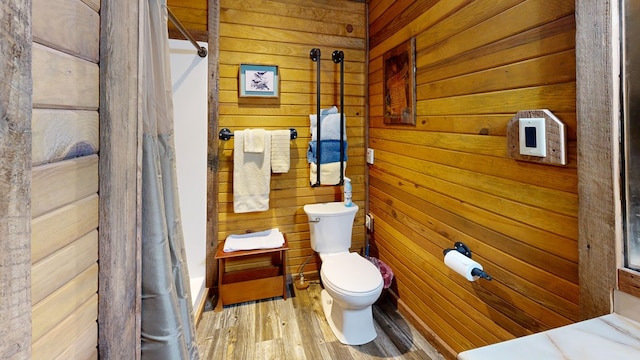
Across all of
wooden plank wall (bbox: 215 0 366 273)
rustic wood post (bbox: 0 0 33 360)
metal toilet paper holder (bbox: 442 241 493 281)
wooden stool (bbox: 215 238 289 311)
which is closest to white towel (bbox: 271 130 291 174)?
wooden plank wall (bbox: 215 0 366 273)

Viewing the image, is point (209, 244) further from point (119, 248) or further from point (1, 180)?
point (1, 180)

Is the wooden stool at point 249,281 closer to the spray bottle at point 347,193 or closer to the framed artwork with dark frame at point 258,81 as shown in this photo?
the spray bottle at point 347,193

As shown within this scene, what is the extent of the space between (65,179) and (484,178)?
4.91 ft

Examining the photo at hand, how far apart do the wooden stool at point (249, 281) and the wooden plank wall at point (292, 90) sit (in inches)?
9.2

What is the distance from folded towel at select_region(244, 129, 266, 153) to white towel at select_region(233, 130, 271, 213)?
30mm

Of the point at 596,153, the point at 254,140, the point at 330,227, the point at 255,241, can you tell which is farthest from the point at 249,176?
the point at 596,153

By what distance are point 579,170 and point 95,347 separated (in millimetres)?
1520

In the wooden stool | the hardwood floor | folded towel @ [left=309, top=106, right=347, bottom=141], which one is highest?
folded towel @ [left=309, top=106, right=347, bottom=141]

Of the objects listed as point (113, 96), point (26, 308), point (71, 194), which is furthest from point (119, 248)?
point (113, 96)

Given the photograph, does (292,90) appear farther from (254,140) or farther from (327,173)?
(327,173)

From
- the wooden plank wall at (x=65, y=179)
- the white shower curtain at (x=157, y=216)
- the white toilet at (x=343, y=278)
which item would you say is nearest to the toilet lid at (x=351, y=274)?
the white toilet at (x=343, y=278)

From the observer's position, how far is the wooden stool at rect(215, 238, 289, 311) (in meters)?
2.17

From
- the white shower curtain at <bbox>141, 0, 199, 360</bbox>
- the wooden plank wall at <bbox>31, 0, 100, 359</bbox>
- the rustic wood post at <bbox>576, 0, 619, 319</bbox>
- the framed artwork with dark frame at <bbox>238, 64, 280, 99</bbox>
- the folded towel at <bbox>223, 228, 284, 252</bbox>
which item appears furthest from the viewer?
the framed artwork with dark frame at <bbox>238, 64, 280, 99</bbox>

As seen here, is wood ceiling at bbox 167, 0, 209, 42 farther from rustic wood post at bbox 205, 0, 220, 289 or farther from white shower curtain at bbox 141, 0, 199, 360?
white shower curtain at bbox 141, 0, 199, 360
